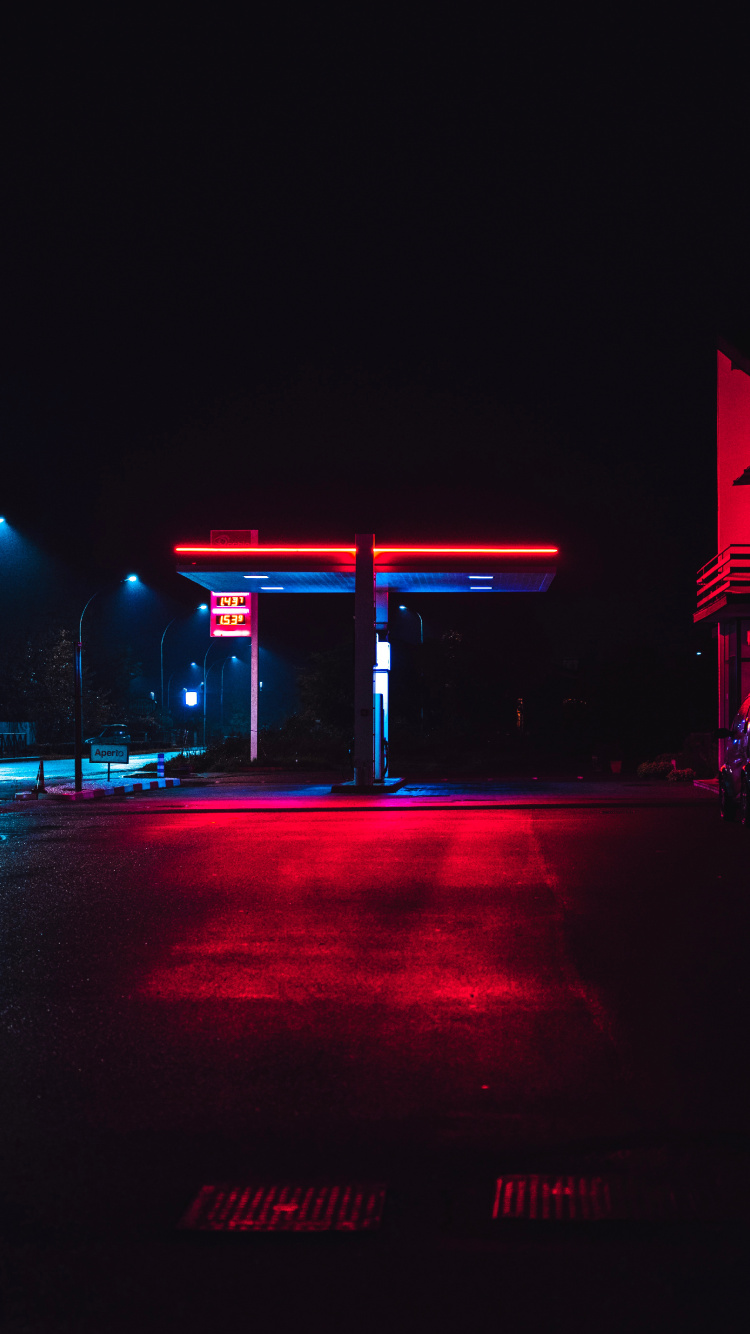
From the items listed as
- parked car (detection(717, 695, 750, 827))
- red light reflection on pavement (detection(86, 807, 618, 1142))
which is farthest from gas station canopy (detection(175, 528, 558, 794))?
red light reflection on pavement (detection(86, 807, 618, 1142))

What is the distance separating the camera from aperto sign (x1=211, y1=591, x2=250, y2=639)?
3966 cm

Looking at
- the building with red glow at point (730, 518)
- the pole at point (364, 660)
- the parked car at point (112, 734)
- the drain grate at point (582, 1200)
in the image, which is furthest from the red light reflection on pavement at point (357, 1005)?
the parked car at point (112, 734)

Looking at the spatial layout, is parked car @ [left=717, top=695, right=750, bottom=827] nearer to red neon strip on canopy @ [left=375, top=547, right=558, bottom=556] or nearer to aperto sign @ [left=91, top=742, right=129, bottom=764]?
red neon strip on canopy @ [left=375, top=547, right=558, bottom=556]

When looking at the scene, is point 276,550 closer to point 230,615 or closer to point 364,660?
point 364,660

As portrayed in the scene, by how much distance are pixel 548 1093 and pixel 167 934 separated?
4402 mm

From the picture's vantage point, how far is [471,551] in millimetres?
27094

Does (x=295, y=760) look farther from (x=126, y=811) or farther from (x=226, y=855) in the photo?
(x=226, y=855)

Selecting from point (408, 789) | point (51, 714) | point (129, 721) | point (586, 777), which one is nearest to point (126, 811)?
point (408, 789)

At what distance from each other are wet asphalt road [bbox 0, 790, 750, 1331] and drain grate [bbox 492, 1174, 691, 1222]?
0.33 ft

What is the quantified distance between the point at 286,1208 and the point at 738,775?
45.0 ft

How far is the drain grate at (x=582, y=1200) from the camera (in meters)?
3.65

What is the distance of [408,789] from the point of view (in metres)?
28.9

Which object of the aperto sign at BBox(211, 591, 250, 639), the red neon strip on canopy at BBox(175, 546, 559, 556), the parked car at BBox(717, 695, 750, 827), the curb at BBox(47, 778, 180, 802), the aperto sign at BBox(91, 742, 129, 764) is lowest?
the curb at BBox(47, 778, 180, 802)

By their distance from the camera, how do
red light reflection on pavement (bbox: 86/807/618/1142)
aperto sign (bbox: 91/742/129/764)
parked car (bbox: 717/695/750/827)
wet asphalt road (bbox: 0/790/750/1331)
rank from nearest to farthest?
1. wet asphalt road (bbox: 0/790/750/1331)
2. red light reflection on pavement (bbox: 86/807/618/1142)
3. parked car (bbox: 717/695/750/827)
4. aperto sign (bbox: 91/742/129/764)
